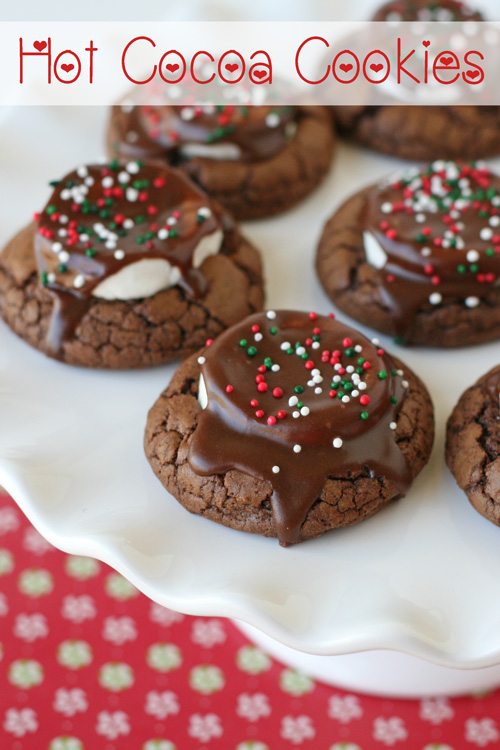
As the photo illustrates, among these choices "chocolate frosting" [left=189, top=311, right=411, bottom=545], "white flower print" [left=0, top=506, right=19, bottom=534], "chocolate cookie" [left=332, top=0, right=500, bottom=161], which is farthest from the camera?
"chocolate cookie" [left=332, top=0, right=500, bottom=161]

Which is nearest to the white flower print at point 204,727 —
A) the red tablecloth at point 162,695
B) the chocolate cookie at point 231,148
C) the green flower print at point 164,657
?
the red tablecloth at point 162,695

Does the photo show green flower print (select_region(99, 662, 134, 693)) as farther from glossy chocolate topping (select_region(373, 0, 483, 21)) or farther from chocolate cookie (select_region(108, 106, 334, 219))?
glossy chocolate topping (select_region(373, 0, 483, 21))

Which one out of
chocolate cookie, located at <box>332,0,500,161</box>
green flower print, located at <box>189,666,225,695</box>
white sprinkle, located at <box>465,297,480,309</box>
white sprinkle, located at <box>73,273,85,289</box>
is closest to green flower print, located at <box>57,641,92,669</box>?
green flower print, located at <box>189,666,225,695</box>

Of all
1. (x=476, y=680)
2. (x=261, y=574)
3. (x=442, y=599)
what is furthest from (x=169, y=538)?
(x=476, y=680)

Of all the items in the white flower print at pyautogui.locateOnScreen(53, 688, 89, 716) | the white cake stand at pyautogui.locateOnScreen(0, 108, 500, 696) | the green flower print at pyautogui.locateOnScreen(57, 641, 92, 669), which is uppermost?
the white cake stand at pyautogui.locateOnScreen(0, 108, 500, 696)

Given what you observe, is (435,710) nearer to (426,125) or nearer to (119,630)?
(119,630)

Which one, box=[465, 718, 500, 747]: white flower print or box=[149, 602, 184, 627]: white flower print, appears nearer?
box=[465, 718, 500, 747]: white flower print

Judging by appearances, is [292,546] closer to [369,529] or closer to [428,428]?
[369,529]

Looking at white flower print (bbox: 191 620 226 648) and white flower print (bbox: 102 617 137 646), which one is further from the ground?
white flower print (bbox: 191 620 226 648)

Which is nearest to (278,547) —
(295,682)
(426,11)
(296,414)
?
(296,414)
